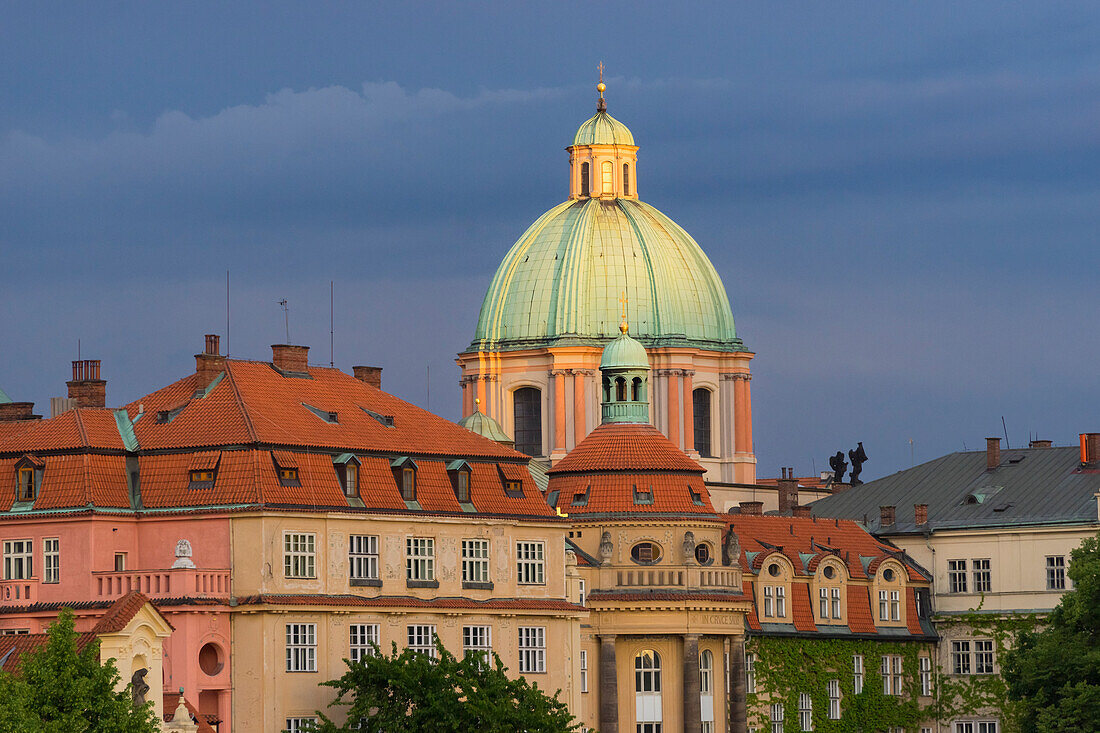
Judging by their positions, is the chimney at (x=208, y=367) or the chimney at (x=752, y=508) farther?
the chimney at (x=752, y=508)

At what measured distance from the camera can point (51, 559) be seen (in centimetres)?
10325

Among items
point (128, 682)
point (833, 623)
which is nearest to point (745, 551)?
point (833, 623)

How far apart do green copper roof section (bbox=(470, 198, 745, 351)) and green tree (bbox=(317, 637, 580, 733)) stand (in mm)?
53747

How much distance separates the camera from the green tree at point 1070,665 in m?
108

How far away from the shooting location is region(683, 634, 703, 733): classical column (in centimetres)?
11975

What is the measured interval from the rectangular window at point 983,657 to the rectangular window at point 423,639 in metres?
34.8

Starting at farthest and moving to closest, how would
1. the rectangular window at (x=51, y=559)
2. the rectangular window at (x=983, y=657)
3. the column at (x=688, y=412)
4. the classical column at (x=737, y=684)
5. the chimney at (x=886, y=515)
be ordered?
the column at (x=688, y=412)
the chimney at (x=886, y=515)
the rectangular window at (x=983, y=657)
the classical column at (x=737, y=684)
the rectangular window at (x=51, y=559)

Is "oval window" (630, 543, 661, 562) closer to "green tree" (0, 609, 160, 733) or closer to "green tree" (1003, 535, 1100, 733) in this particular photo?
"green tree" (1003, 535, 1100, 733)

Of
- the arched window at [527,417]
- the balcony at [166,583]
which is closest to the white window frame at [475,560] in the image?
the balcony at [166,583]

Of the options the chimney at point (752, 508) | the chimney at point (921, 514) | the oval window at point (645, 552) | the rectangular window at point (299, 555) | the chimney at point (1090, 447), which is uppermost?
the chimney at point (1090, 447)

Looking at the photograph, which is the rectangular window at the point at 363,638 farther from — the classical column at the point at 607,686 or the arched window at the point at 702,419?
the arched window at the point at 702,419

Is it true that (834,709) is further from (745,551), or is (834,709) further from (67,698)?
(67,698)

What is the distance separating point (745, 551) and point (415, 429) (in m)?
22.7

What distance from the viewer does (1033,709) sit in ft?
365
